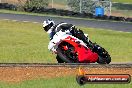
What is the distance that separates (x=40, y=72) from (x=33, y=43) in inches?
505

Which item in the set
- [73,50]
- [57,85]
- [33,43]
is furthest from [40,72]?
[33,43]

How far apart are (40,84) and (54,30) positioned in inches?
176

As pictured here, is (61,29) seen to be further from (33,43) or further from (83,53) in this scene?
(33,43)

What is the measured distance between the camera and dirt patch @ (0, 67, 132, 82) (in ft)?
32.9

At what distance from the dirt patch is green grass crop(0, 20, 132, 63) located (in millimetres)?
4755

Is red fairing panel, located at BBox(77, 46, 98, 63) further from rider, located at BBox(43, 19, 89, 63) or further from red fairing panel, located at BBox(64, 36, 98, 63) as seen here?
rider, located at BBox(43, 19, 89, 63)

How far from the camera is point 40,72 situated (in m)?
10.5

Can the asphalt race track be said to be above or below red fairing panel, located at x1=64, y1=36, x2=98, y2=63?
below

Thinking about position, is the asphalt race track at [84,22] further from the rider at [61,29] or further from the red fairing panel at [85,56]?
the red fairing panel at [85,56]

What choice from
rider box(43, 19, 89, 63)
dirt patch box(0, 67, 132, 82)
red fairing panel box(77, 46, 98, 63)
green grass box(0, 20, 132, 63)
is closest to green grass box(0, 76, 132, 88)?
dirt patch box(0, 67, 132, 82)

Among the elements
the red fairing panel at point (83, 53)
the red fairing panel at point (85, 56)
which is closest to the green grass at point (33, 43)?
the red fairing panel at point (83, 53)

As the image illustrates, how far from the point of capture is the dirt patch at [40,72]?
10020 mm

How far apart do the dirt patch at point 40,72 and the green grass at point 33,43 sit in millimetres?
4755

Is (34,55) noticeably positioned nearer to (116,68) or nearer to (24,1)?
(116,68)
